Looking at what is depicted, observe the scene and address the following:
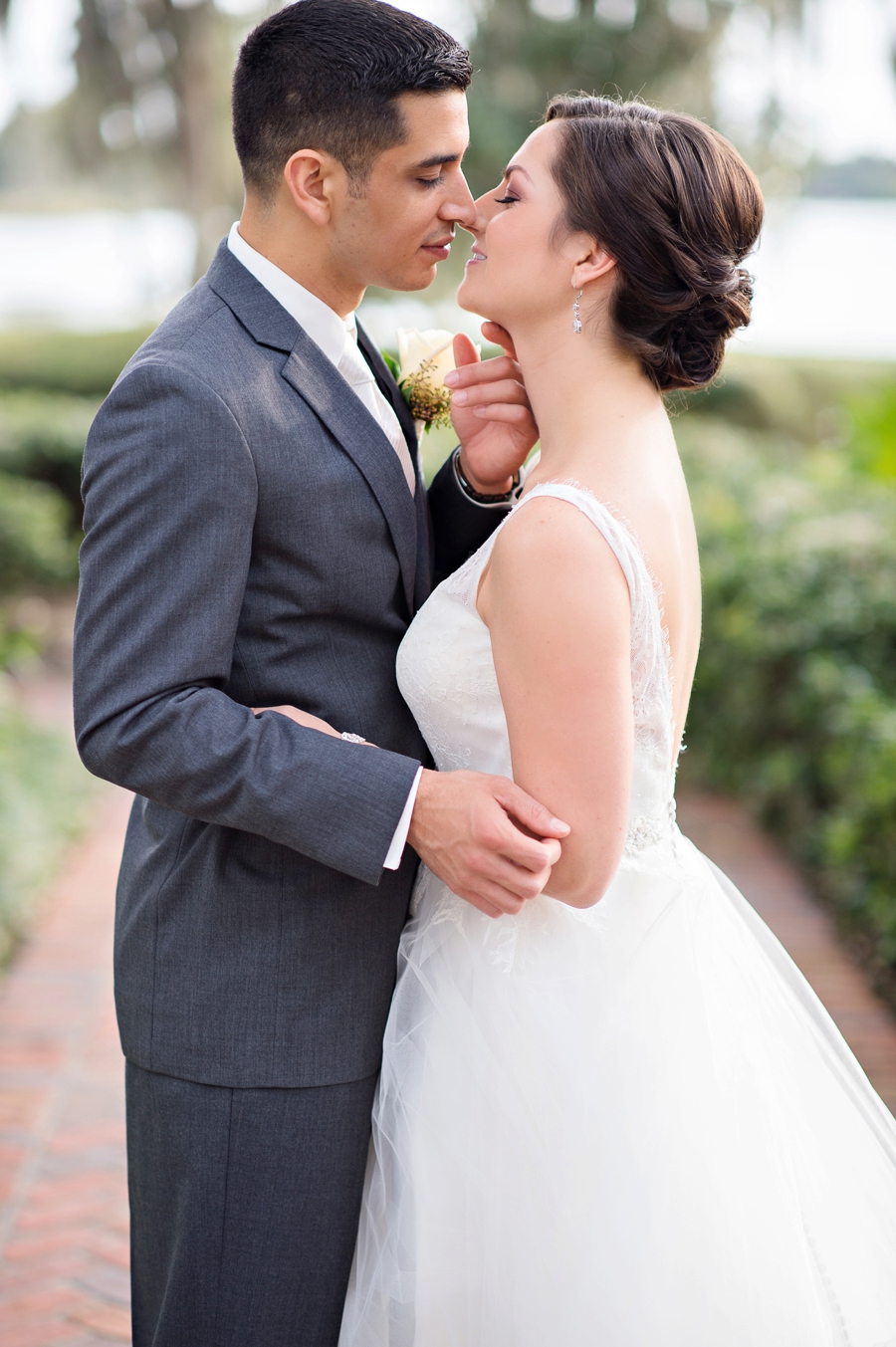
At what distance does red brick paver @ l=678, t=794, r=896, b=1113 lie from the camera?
4113mm

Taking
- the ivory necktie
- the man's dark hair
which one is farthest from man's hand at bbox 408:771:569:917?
the man's dark hair

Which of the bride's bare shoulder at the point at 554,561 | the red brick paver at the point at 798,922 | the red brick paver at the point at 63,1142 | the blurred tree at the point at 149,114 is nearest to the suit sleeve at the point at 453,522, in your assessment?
the bride's bare shoulder at the point at 554,561

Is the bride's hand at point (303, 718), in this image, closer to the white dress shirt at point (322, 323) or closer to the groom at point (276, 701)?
the groom at point (276, 701)

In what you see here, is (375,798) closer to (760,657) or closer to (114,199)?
(760,657)

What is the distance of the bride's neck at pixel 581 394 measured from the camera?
1836 mm

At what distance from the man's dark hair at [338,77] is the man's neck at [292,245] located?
4cm

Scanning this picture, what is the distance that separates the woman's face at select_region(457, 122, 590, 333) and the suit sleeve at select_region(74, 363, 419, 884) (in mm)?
530

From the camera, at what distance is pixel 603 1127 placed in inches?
68.4

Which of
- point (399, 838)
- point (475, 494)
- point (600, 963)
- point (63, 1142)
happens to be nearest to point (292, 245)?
point (475, 494)

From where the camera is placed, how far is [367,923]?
1.87 meters

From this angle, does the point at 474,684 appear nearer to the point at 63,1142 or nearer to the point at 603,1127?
the point at 603,1127

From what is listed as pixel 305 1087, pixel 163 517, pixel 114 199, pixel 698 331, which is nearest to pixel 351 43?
pixel 698 331

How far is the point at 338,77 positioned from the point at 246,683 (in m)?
0.93

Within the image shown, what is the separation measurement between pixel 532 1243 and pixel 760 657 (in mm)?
4350
